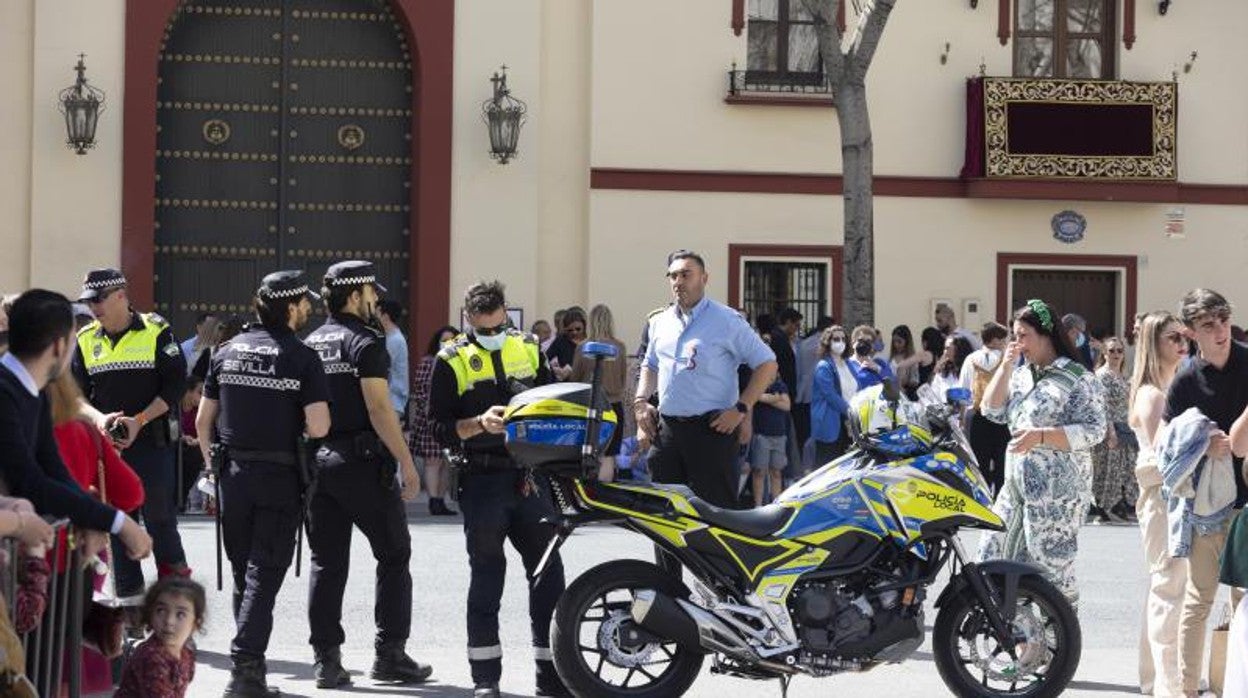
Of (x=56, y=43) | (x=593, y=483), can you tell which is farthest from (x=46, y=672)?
(x=56, y=43)

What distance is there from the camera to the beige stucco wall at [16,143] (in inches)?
945

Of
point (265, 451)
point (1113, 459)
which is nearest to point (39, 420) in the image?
point (265, 451)

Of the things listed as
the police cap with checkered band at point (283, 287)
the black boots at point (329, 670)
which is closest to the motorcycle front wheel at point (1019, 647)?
the black boots at point (329, 670)

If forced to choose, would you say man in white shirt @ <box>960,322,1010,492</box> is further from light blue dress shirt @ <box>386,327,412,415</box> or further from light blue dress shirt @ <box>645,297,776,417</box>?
light blue dress shirt @ <box>645,297,776,417</box>

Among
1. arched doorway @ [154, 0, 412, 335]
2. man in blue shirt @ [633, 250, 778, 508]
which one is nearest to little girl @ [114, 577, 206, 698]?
man in blue shirt @ [633, 250, 778, 508]

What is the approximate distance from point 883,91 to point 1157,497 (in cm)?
1559

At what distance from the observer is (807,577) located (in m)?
9.66

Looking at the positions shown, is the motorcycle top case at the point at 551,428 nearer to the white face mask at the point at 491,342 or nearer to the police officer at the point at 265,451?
the white face mask at the point at 491,342

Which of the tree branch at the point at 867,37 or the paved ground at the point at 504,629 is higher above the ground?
the tree branch at the point at 867,37

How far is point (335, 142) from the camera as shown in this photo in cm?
2484

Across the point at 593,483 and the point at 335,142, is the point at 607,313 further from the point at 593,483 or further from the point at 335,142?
the point at 593,483

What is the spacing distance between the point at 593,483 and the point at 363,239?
1584 cm

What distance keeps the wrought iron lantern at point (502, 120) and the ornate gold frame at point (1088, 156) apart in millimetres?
5073

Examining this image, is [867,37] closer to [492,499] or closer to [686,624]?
[492,499]
